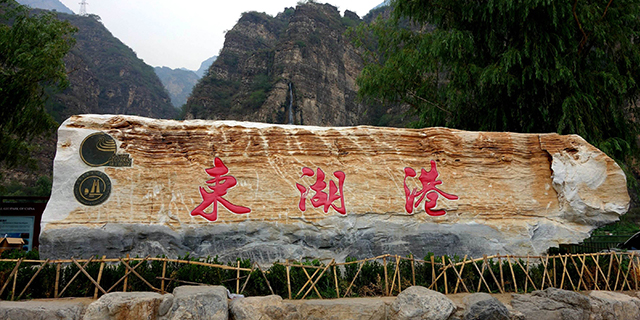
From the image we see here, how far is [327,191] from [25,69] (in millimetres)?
5149

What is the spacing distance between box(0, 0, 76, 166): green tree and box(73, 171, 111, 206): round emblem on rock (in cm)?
317

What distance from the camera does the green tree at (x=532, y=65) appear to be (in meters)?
6.06

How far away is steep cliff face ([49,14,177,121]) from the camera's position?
2983 cm

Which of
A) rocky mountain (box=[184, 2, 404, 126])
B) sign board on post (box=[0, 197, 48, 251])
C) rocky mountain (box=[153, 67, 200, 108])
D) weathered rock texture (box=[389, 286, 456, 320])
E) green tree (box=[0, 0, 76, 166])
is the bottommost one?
weathered rock texture (box=[389, 286, 456, 320])

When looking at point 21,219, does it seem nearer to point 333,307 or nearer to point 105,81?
point 333,307

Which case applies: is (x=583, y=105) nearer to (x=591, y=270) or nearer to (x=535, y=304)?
(x=591, y=270)

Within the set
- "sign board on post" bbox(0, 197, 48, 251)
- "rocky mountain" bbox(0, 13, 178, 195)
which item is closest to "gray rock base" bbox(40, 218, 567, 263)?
"sign board on post" bbox(0, 197, 48, 251)

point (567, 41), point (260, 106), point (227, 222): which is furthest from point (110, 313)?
point (260, 106)

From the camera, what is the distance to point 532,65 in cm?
623

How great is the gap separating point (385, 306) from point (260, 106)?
23258 millimetres

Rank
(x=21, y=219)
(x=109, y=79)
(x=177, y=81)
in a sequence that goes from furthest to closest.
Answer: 1. (x=177, y=81)
2. (x=109, y=79)
3. (x=21, y=219)

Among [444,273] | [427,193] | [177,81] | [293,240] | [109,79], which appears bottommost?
[444,273]

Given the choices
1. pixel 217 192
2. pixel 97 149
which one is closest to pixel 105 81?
pixel 97 149

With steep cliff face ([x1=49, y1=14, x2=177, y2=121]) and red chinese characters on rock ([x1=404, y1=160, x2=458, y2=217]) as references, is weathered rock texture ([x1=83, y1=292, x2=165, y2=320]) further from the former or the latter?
steep cliff face ([x1=49, y1=14, x2=177, y2=121])
